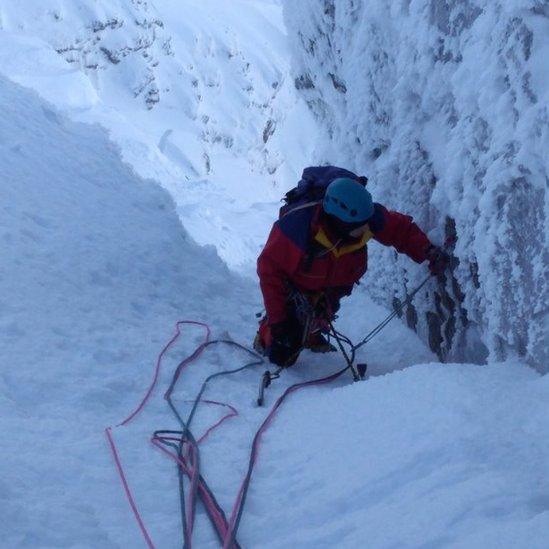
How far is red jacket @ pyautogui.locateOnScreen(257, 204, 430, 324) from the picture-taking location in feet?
12.1

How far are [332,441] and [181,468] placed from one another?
591 mm

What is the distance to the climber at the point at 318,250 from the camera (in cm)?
354

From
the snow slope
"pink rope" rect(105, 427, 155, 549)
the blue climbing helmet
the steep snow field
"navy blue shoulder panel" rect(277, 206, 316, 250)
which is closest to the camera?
the steep snow field

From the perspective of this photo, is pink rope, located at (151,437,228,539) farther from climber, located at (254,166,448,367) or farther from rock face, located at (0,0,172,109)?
rock face, located at (0,0,172,109)

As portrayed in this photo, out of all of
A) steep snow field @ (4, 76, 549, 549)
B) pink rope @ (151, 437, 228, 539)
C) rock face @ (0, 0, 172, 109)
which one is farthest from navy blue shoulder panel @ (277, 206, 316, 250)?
rock face @ (0, 0, 172, 109)

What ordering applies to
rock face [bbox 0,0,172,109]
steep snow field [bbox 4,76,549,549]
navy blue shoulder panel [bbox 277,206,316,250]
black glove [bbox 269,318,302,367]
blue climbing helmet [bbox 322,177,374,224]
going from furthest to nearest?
1. rock face [bbox 0,0,172,109]
2. black glove [bbox 269,318,302,367]
3. navy blue shoulder panel [bbox 277,206,316,250]
4. blue climbing helmet [bbox 322,177,374,224]
5. steep snow field [bbox 4,76,549,549]

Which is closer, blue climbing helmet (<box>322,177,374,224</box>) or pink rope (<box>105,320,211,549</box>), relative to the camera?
pink rope (<box>105,320,211,549</box>)

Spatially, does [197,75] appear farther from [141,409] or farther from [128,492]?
[128,492]

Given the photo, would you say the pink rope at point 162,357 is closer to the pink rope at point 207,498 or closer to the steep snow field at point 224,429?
the steep snow field at point 224,429

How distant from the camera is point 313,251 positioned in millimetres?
3760

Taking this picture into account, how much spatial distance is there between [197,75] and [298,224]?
124 feet

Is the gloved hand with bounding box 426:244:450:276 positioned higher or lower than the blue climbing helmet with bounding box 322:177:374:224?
lower

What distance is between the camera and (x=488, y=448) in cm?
216

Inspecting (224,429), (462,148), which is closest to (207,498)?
(224,429)
